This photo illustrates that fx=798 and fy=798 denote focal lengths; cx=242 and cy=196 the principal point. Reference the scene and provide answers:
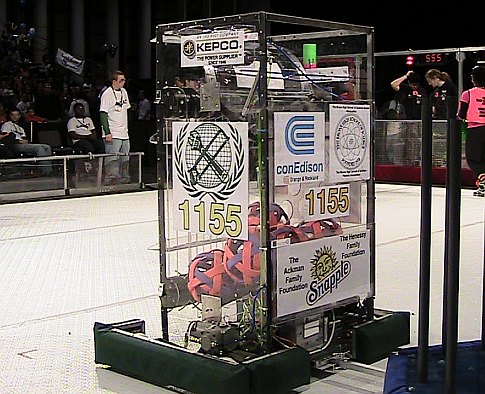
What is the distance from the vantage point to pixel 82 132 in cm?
1034

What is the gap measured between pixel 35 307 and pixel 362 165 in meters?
1.86

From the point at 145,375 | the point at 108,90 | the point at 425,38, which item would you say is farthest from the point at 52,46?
the point at 145,375

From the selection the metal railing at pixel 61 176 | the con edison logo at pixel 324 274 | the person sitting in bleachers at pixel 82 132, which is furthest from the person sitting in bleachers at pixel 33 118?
the con edison logo at pixel 324 274

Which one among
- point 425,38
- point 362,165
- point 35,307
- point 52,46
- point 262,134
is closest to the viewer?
point 262,134

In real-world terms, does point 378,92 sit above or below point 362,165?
above

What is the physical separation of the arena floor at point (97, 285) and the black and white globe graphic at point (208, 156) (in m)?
0.78

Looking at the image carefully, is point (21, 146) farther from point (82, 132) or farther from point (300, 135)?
point (300, 135)

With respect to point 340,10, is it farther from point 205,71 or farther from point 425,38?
point 205,71

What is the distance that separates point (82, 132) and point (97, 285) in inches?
241

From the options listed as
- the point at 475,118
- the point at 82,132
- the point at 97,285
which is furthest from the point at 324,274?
the point at 82,132

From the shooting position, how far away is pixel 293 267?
2.89 metres

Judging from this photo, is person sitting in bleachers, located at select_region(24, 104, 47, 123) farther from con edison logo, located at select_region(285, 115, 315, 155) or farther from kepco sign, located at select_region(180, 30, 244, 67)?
con edison logo, located at select_region(285, 115, 315, 155)

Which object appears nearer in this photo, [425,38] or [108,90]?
[108,90]

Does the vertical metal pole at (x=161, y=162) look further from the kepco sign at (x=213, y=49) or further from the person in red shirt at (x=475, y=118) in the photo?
the person in red shirt at (x=475, y=118)
